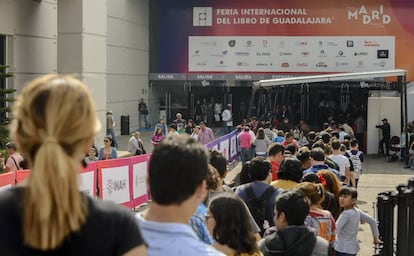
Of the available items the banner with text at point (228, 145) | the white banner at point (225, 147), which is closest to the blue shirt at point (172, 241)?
the banner with text at point (228, 145)

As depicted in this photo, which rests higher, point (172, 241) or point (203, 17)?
point (203, 17)

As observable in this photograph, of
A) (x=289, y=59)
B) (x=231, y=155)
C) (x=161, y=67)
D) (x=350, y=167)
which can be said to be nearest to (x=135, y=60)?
(x=161, y=67)

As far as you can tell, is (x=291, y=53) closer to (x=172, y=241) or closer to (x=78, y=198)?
(x=172, y=241)

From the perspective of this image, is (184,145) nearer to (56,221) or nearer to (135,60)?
(56,221)

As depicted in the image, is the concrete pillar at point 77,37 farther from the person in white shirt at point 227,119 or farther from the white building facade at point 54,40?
the person in white shirt at point 227,119

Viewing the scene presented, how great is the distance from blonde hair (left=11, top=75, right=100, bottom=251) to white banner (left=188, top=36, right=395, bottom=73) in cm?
3553

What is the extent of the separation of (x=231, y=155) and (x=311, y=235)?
18829 millimetres

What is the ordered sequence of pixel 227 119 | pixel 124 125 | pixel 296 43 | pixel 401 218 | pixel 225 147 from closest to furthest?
1. pixel 401 218
2. pixel 225 147
3. pixel 227 119
4. pixel 124 125
5. pixel 296 43

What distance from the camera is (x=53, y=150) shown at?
7.47 ft

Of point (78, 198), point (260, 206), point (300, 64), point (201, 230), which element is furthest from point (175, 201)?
point (300, 64)

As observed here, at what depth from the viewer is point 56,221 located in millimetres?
2303

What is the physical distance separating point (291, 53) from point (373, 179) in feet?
56.1

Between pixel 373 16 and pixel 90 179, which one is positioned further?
pixel 373 16

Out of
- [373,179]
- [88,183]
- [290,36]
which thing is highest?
[290,36]
